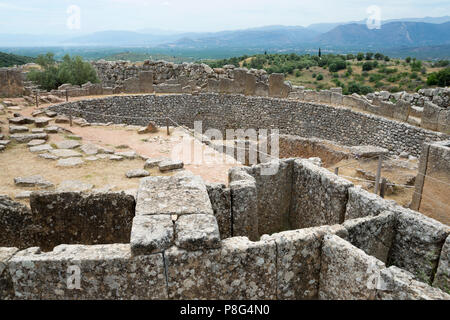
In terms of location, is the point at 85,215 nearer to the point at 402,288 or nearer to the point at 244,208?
the point at 244,208

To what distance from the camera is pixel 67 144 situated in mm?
11109

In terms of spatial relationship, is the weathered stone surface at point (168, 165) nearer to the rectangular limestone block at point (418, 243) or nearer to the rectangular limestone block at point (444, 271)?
the rectangular limestone block at point (418, 243)

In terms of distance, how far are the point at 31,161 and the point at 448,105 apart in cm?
1849

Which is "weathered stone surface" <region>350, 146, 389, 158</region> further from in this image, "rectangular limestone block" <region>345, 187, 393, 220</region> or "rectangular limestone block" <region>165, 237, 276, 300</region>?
"rectangular limestone block" <region>165, 237, 276, 300</region>

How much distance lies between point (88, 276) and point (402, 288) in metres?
2.62

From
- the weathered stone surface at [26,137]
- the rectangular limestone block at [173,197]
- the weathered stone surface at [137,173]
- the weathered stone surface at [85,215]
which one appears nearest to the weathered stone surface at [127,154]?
the weathered stone surface at [137,173]

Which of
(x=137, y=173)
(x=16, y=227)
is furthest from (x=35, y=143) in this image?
(x=16, y=227)

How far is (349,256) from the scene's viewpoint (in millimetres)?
3365

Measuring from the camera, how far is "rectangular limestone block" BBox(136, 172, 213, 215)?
3748mm

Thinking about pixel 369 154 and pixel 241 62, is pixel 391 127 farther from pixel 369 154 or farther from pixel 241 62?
pixel 241 62

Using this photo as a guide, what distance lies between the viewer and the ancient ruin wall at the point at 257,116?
17062mm

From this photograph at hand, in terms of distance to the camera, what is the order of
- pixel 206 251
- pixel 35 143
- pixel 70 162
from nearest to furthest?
pixel 206 251 → pixel 70 162 → pixel 35 143

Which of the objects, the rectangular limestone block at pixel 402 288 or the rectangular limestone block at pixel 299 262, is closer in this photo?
the rectangular limestone block at pixel 402 288

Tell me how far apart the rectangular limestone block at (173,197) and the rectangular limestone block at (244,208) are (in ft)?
2.14
